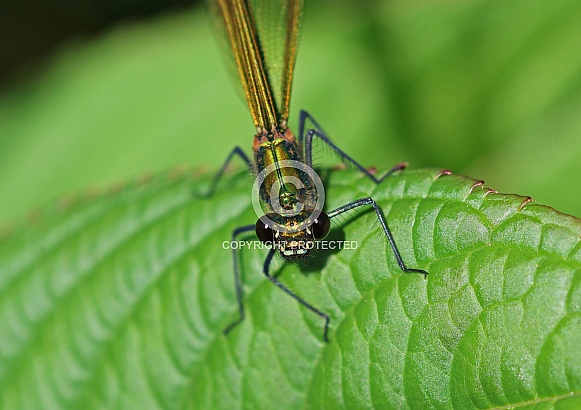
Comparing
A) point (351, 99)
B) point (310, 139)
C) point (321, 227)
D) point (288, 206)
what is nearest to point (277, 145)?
point (310, 139)

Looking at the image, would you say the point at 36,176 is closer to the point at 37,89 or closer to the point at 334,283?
the point at 37,89

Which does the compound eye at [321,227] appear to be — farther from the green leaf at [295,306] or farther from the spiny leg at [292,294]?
the spiny leg at [292,294]

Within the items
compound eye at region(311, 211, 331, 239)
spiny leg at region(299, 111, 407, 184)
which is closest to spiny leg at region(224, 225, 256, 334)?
compound eye at region(311, 211, 331, 239)

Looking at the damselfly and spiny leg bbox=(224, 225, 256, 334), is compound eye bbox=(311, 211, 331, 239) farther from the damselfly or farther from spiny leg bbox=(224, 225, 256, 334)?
spiny leg bbox=(224, 225, 256, 334)

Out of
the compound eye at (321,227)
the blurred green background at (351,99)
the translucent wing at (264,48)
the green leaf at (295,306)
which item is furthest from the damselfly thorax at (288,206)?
the blurred green background at (351,99)

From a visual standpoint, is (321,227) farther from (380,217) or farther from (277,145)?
(277,145)

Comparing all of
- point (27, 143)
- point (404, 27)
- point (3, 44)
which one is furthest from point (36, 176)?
point (404, 27)
